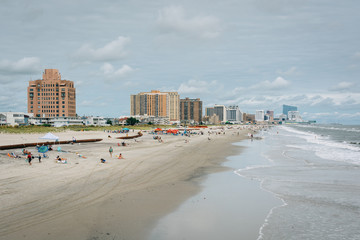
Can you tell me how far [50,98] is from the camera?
181m

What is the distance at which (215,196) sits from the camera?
18.4 m

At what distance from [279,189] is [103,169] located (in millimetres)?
15610

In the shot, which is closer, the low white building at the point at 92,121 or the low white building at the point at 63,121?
the low white building at the point at 63,121

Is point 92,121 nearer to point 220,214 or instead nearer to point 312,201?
point 312,201

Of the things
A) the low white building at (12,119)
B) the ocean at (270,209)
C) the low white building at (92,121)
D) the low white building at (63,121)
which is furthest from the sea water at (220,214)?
the low white building at (92,121)

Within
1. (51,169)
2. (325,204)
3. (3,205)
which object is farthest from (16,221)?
(325,204)

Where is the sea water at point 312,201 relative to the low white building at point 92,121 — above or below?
below

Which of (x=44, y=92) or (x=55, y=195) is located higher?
(x=44, y=92)

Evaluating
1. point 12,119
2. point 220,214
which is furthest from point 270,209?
point 12,119

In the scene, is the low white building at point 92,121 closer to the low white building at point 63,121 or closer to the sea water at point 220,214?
the low white building at point 63,121

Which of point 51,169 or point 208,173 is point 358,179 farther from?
point 51,169

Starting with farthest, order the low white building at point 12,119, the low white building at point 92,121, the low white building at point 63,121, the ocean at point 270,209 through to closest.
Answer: the low white building at point 92,121 < the low white building at point 63,121 < the low white building at point 12,119 < the ocean at point 270,209

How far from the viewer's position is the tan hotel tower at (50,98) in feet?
592

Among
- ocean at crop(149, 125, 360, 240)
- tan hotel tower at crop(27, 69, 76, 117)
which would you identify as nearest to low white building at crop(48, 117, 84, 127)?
tan hotel tower at crop(27, 69, 76, 117)
